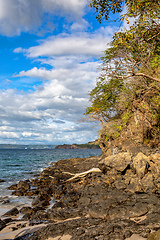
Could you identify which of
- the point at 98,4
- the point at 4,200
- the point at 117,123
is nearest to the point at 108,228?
the point at 98,4

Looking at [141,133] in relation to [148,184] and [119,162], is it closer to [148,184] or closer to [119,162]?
[119,162]

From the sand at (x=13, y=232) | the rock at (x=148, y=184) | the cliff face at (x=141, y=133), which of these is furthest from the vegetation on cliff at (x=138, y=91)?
the sand at (x=13, y=232)

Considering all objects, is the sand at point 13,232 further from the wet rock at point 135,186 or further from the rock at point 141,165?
the rock at point 141,165

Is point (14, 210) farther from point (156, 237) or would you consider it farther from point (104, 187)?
point (156, 237)

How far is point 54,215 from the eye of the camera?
8.77 m

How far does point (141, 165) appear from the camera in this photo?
1097 cm

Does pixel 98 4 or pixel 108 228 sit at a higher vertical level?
pixel 98 4

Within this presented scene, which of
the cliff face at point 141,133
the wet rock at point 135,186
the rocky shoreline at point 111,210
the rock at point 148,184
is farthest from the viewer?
the cliff face at point 141,133

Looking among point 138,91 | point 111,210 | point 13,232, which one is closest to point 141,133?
point 138,91

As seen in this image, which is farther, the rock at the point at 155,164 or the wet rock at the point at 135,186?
the rock at the point at 155,164

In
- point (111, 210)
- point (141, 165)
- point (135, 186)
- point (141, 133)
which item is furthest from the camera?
point (141, 133)

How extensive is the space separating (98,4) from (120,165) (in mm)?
9419

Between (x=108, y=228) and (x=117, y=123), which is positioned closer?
(x=108, y=228)

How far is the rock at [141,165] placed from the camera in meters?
10.8
